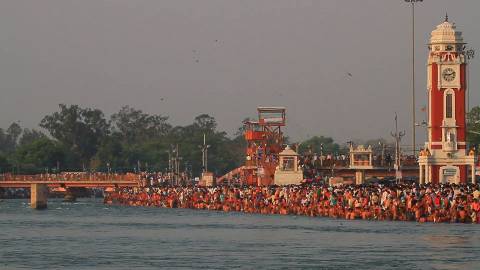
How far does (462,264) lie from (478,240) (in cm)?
1151

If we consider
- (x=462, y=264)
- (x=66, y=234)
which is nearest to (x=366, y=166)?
(x=66, y=234)

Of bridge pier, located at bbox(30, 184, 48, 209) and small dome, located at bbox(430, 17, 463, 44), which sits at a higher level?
small dome, located at bbox(430, 17, 463, 44)

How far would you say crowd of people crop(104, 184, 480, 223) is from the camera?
78938 mm

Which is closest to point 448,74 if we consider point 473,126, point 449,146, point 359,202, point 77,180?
point 449,146

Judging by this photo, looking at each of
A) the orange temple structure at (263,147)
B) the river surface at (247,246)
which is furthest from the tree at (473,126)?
the river surface at (247,246)

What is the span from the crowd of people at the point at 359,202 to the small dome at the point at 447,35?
15.5 meters

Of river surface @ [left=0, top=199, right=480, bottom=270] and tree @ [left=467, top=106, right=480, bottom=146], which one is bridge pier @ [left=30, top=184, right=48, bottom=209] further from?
river surface @ [left=0, top=199, right=480, bottom=270]

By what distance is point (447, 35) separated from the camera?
112 metres

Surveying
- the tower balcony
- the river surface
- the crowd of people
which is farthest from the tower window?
the river surface

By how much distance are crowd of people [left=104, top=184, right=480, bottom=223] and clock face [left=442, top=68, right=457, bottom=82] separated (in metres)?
13.7

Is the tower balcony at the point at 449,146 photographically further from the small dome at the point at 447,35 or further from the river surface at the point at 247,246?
the river surface at the point at 247,246

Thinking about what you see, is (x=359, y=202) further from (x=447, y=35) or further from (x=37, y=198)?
(x=37, y=198)

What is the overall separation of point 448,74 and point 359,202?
988 inches

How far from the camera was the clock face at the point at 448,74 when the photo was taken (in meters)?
111
